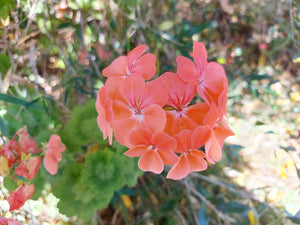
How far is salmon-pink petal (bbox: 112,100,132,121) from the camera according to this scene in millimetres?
524

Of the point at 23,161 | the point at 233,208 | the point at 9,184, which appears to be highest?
the point at 23,161

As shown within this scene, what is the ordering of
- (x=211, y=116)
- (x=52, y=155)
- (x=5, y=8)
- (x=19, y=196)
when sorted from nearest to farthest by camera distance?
(x=211, y=116) < (x=19, y=196) < (x=52, y=155) < (x=5, y=8)

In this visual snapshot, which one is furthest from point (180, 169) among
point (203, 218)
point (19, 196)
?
point (203, 218)

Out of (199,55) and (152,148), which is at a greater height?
(199,55)

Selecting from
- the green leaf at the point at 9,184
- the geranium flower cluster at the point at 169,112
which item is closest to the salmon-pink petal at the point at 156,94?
the geranium flower cluster at the point at 169,112

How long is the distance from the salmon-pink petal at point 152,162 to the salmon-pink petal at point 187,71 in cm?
13

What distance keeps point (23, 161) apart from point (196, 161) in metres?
0.41

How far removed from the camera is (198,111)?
52cm

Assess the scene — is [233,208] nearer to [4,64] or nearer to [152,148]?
[152,148]

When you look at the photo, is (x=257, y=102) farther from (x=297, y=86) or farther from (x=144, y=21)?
(x=144, y=21)

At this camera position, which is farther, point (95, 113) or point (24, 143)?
point (95, 113)

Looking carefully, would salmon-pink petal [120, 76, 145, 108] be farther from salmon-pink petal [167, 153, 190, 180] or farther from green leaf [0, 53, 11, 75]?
green leaf [0, 53, 11, 75]

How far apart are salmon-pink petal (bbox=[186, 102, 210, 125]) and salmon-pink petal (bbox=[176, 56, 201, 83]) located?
1.6 inches

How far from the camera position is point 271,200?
1402 mm
